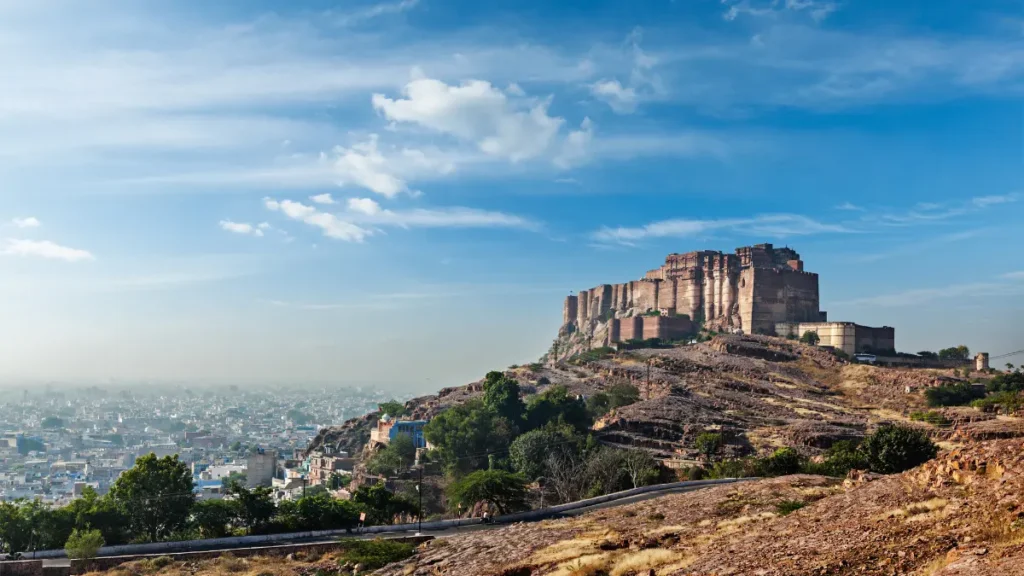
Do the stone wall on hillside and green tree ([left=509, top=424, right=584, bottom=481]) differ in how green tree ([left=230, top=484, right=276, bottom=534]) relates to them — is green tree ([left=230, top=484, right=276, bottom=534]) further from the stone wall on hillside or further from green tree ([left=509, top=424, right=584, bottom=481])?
the stone wall on hillside

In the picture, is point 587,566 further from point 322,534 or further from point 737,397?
point 737,397

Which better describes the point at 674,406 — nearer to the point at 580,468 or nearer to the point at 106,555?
the point at 580,468

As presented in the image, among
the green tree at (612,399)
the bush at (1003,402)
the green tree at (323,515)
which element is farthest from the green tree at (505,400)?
the bush at (1003,402)

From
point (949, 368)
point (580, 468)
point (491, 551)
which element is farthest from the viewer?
point (949, 368)

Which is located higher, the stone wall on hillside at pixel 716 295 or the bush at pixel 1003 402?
the stone wall on hillside at pixel 716 295

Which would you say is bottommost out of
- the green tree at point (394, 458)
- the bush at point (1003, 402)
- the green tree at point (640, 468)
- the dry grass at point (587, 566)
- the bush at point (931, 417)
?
the green tree at point (394, 458)

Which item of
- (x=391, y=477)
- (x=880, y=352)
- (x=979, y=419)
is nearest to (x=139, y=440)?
(x=391, y=477)

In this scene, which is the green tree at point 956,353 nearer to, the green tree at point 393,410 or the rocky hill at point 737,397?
the rocky hill at point 737,397
